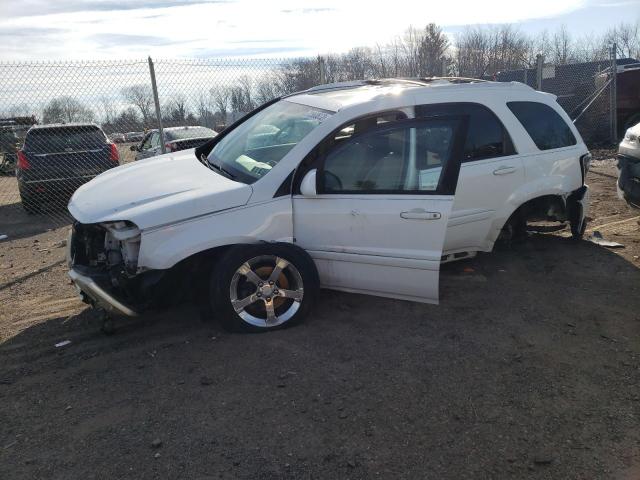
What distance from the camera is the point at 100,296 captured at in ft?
12.2

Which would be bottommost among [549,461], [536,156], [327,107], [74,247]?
[549,461]

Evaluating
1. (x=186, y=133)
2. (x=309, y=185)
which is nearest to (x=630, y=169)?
(x=309, y=185)

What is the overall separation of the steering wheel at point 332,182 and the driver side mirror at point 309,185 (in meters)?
0.13

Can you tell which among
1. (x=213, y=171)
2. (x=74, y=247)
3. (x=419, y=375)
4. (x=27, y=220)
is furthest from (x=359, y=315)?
(x=27, y=220)

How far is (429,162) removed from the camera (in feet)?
13.6

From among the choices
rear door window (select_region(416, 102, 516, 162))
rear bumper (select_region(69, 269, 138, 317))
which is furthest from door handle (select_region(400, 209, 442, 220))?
rear bumper (select_region(69, 269, 138, 317))

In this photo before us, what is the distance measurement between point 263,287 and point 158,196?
1037 millimetres

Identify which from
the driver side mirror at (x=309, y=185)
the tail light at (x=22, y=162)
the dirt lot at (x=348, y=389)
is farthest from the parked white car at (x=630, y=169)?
the tail light at (x=22, y=162)

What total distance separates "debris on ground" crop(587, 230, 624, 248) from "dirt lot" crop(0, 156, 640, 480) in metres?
1.08

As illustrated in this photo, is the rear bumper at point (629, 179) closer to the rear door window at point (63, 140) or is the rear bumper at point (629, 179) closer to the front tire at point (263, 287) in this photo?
the front tire at point (263, 287)

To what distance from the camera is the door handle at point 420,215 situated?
404 centimetres

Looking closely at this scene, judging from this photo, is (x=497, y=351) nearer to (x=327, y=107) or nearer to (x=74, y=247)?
(x=327, y=107)

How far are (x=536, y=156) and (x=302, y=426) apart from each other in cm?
363

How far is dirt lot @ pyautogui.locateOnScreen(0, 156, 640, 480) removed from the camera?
275 centimetres
